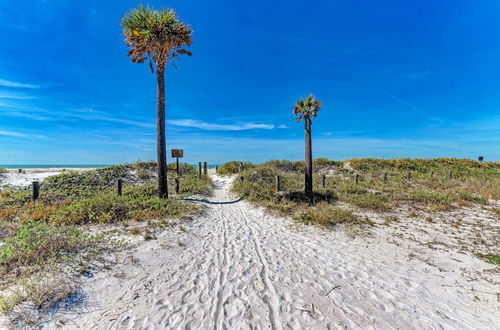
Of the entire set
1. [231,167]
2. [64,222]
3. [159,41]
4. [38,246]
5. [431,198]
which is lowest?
[431,198]

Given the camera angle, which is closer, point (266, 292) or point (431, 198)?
point (266, 292)

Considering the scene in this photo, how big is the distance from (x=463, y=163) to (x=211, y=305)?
47252mm

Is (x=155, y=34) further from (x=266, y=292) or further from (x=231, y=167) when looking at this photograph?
(x=231, y=167)

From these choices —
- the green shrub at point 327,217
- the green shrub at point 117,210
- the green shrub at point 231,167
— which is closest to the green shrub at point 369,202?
the green shrub at point 327,217

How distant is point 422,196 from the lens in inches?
504

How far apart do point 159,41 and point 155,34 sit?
0.35 meters

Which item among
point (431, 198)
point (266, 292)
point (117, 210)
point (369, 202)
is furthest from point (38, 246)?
point (431, 198)

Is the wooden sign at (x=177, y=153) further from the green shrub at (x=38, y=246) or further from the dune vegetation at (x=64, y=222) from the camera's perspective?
the green shrub at (x=38, y=246)

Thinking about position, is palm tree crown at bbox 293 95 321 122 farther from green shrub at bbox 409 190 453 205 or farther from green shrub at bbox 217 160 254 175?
green shrub at bbox 217 160 254 175

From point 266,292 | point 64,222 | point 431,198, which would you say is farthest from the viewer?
point 431,198

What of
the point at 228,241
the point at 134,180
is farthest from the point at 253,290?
the point at 134,180

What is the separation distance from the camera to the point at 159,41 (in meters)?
10.7

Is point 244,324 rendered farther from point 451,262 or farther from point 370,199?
point 370,199

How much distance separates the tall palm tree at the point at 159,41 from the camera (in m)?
10.4
